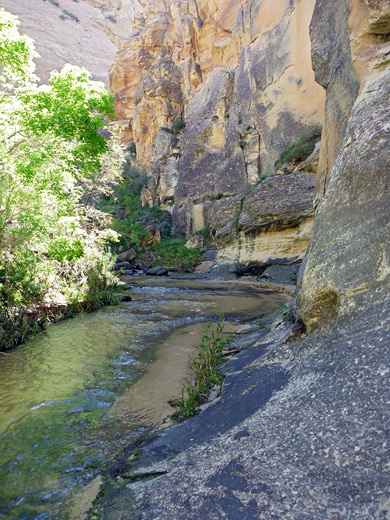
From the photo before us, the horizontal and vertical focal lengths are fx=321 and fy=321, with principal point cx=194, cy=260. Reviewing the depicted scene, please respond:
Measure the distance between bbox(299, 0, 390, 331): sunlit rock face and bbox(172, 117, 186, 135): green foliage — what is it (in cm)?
3548

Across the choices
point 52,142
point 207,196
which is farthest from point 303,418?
point 207,196

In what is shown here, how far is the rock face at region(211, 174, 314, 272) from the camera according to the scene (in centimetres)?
1430

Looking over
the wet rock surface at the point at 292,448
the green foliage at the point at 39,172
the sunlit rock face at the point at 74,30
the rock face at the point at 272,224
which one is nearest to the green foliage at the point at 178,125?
the rock face at the point at 272,224

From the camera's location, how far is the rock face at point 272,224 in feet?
46.9

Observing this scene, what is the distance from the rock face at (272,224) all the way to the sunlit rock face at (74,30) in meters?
60.7

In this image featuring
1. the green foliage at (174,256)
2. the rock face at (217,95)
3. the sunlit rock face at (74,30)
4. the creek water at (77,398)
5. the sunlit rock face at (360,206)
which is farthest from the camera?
the sunlit rock face at (74,30)

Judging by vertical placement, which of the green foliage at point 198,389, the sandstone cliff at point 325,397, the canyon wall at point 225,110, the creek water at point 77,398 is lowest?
the creek water at point 77,398

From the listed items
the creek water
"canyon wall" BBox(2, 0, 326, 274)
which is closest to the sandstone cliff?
the creek water

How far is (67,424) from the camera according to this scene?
3.25m

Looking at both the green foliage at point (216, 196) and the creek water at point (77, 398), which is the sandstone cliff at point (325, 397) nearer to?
the creek water at point (77, 398)

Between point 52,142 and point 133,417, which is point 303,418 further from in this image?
point 52,142

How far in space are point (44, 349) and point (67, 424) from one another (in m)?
2.80

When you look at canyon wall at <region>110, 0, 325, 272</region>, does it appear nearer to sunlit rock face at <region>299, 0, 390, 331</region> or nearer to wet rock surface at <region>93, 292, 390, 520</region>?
sunlit rock face at <region>299, 0, 390, 331</region>

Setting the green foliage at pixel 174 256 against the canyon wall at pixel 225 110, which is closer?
the canyon wall at pixel 225 110
